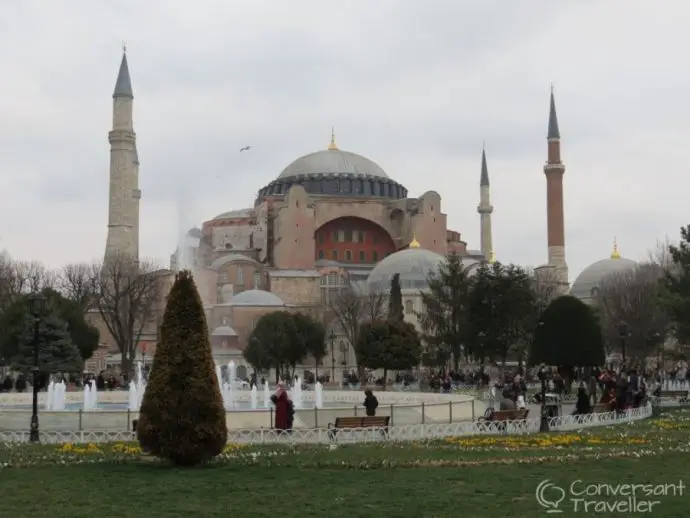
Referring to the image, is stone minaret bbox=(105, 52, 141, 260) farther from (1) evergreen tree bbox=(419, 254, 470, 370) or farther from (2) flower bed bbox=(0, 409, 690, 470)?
(2) flower bed bbox=(0, 409, 690, 470)

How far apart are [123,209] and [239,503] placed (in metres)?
47.1

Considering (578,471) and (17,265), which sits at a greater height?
(17,265)

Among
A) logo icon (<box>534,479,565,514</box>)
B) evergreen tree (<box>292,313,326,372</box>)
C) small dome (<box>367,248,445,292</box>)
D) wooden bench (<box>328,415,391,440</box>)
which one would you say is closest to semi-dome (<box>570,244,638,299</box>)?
small dome (<box>367,248,445,292</box>)

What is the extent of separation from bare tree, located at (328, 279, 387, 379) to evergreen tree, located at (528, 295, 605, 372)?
20010mm

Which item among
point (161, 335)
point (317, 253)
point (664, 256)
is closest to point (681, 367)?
point (664, 256)

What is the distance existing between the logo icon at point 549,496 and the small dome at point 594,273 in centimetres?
5458

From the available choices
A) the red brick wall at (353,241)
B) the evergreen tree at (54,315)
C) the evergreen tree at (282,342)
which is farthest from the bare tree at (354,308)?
the evergreen tree at (54,315)

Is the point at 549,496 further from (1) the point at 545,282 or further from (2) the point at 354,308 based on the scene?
(1) the point at 545,282

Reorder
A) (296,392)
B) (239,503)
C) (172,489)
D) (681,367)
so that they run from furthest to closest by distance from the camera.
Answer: (681,367)
(296,392)
(172,489)
(239,503)

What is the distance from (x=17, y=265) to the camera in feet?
148

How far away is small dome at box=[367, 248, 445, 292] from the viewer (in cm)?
5522

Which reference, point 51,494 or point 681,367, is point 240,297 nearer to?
point 681,367

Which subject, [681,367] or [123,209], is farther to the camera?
[123,209]

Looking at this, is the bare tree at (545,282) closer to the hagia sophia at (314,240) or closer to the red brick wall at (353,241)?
the hagia sophia at (314,240)
